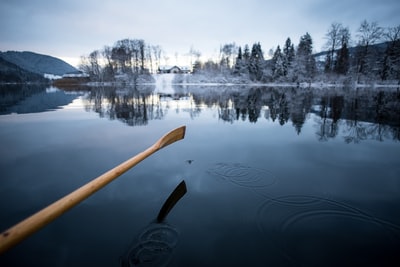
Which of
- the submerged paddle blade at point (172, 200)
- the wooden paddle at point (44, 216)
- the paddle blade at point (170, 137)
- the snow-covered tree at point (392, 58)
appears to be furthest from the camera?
the snow-covered tree at point (392, 58)

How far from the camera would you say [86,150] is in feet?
16.9

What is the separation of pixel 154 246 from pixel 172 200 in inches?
36.7

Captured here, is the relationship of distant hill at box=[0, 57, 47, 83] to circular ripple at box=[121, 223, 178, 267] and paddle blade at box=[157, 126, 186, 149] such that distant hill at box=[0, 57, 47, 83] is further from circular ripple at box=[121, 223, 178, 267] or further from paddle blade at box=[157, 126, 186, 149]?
circular ripple at box=[121, 223, 178, 267]

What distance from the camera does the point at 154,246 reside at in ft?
7.17

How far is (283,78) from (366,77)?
53.1 feet

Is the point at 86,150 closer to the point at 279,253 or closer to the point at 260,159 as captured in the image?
the point at 260,159

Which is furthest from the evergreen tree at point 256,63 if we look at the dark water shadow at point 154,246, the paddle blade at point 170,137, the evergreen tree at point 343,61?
→ the dark water shadow at point 154,246

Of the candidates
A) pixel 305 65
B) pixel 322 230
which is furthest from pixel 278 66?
pixel 322 230

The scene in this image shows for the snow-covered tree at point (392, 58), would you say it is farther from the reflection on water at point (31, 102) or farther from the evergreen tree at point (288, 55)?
the reflection on water at point (31, 102)

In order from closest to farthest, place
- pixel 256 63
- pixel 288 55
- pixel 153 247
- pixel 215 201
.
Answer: pixel 153 247
pixel 215 201
pixel 288 55
pixel 256 63

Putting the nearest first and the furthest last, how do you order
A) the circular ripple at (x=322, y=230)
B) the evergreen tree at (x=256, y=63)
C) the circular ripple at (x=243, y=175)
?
the circular ripple at (x=322, y=230) < the circular ripple at (x=243, y=175) < the evergreen tree at (x=256, y=63)

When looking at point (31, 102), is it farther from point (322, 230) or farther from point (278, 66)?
point (278, 66)

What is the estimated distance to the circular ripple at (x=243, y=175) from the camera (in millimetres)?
3535

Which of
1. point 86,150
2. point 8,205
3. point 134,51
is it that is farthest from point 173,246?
point 134,51
